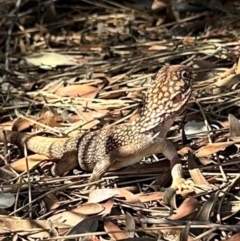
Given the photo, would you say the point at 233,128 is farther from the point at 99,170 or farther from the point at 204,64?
the point at 204,64

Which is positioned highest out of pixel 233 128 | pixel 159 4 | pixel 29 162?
pixel 159 4

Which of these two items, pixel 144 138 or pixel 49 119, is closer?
pixel 144 138

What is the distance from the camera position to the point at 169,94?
3.12 m

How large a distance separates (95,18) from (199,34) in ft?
2.77

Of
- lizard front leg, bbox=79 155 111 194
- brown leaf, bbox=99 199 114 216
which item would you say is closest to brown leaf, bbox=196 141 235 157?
lizard front leg, bbox=79 155 111 194

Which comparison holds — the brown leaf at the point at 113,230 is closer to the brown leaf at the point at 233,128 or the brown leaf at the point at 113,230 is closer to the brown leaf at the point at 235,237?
the brown leaf at the point at 235,237

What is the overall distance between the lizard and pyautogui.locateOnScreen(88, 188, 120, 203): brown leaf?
15 cm

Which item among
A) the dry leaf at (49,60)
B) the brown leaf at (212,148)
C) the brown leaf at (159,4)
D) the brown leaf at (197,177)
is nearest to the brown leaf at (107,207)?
the brown leaf at (197,177)

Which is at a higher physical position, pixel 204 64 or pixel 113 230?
pixel 204 64

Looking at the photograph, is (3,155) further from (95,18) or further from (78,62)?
(95,18)

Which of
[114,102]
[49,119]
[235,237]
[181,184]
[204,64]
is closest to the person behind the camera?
[235,237]

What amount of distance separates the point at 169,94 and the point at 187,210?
548 millimetres

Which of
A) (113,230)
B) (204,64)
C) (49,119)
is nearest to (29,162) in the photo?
(49,119)

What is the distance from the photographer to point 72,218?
2885 millimetres
